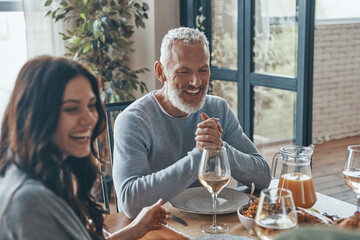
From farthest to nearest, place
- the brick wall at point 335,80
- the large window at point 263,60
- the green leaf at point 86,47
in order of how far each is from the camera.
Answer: the brick wall at point 335,80
the green leaf at point 86,47
the large window at point 263,60

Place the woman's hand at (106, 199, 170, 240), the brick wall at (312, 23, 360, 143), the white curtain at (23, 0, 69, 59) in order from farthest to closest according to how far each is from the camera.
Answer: the brick wall at (312, 23, 360, 143) < the white curtain at (23, 0, 69, 59) < the woman's hand at (106, 199, 170, 240)

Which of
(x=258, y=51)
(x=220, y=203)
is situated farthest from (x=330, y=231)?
(x=258, y=51)

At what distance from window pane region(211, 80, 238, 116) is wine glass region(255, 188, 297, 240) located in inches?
93.5

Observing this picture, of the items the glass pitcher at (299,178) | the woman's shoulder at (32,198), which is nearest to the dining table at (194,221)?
the glass pitcher at (299,178)

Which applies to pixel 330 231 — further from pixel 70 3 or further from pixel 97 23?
pixel 70 3

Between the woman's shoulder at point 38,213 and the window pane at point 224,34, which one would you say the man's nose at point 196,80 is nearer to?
the woman's shoulder at point 38,213

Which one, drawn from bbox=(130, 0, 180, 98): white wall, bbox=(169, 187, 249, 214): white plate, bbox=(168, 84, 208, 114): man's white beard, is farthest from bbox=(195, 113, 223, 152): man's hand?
bbox=(130, 0, 180, 98): white wall

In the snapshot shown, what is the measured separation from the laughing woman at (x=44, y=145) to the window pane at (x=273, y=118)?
→ 2092mm

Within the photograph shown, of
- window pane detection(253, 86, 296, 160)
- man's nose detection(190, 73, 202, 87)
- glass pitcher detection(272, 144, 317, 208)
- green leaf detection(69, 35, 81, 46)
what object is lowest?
window pane detection(253, 86, 296, 160)

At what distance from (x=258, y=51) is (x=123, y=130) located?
65.7 inches

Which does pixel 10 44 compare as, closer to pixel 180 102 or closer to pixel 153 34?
pixel 153 34

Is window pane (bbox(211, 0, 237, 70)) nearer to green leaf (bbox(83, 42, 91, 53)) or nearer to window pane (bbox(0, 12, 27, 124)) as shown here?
green leaf (bbox(83, 42, 91, 53))

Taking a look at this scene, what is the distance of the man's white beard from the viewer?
1807mm

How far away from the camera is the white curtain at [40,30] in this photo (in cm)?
336
